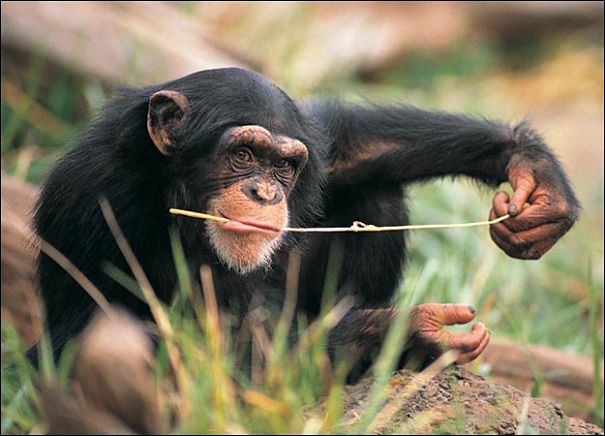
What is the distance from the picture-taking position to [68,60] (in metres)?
8.74

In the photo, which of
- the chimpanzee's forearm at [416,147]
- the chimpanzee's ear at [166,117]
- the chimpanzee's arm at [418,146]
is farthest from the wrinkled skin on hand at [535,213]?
the chimpanzee's ear at [166,117]

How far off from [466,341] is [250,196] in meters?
1.14

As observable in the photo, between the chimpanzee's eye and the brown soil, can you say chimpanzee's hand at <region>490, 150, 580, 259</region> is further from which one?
the chimpanzee's eye

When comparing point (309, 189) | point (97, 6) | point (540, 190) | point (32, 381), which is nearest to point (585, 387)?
point (540, 190)

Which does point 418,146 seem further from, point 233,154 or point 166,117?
point 166,117

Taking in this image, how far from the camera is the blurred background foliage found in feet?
27.4

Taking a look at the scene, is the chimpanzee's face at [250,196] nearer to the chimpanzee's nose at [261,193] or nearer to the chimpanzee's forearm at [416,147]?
the chimpanzee's nose at [261,193]

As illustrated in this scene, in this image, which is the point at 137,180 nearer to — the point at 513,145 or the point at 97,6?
the point at 513,145

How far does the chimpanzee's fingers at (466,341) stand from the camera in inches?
191

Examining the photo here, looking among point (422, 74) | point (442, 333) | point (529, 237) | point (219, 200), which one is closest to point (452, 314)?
point (442, 333)

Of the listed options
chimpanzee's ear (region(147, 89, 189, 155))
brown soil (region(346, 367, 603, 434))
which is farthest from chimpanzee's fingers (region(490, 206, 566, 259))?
chimpanzee's ear (region(147, 89, 189, 155))

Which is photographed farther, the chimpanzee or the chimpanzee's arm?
the chimpanzee's arm

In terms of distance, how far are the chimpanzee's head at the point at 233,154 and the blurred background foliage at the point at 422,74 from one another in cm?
161

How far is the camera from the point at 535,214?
17.6ft
